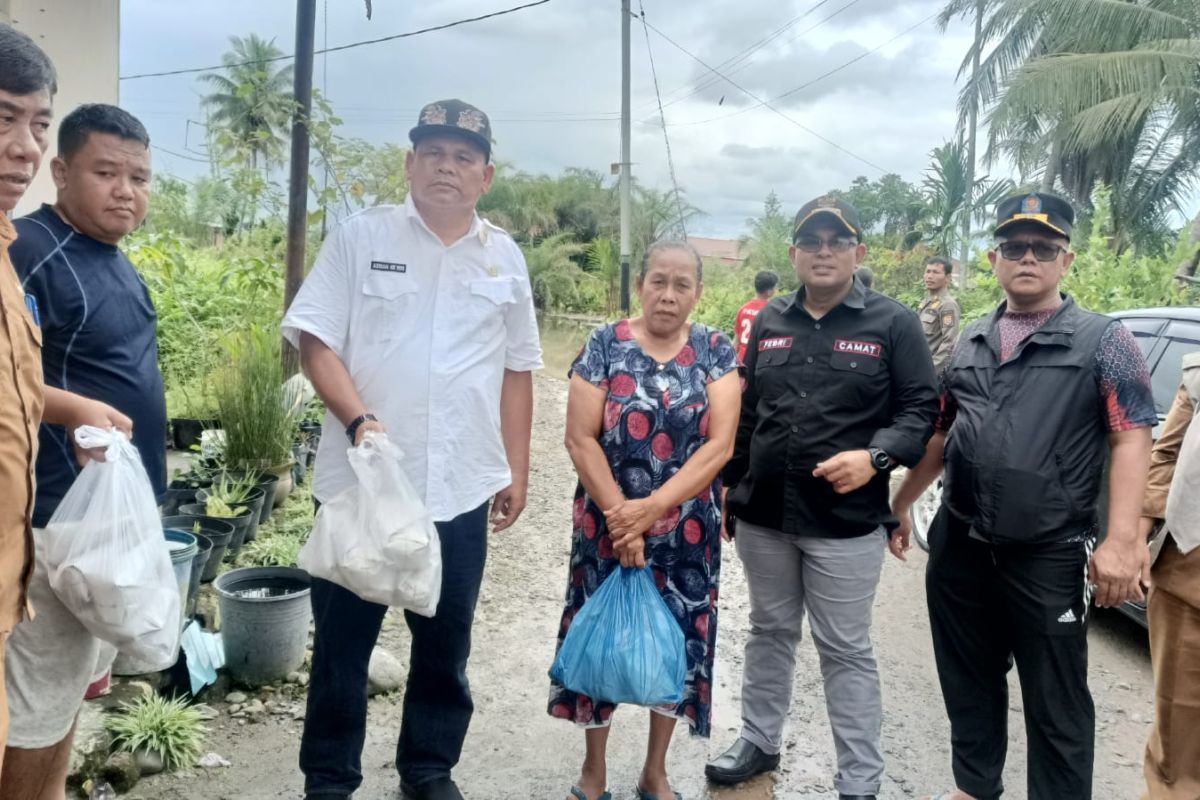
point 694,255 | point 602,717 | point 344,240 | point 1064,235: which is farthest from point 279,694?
point 1064,235

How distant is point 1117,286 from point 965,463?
824 centimetres

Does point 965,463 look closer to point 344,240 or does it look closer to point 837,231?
point 837,231

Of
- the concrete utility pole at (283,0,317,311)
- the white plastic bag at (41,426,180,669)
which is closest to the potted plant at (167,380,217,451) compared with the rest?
the concrete utility pole at (283,0,317,311)

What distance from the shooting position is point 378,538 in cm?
220

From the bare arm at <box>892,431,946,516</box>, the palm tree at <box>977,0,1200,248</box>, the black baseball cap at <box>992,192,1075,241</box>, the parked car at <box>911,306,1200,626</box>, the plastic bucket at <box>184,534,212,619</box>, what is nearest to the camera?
the black baseball cap at <box>992,192,1075,241</box>

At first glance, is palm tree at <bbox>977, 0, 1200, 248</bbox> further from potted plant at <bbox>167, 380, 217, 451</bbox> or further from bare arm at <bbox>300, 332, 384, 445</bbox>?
bare arm at <bbox>300, 332, 384, 445</bbox>

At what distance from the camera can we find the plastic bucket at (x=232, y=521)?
4.27 m

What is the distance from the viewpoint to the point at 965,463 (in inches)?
102

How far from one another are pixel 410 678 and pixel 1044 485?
203 centimetres

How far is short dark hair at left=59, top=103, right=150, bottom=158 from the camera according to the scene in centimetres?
218

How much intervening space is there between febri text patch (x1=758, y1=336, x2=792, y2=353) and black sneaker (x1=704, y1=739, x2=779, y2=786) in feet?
4.69

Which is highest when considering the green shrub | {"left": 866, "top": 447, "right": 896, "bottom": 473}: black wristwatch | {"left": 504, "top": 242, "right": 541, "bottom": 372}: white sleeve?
{"left": 504, "top": 242, "right": 541, "bottom": 372}: white sleeve

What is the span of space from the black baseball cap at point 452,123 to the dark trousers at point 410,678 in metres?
1.13

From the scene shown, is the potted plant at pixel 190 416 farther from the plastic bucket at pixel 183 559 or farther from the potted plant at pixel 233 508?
the plastic bucket at pixel 183 559
